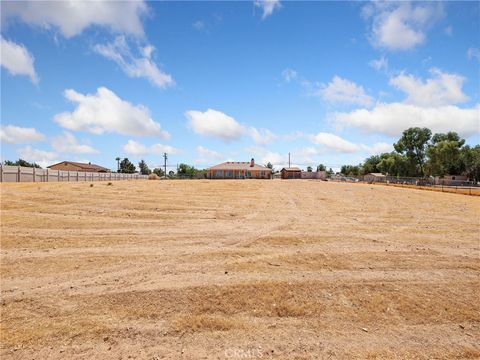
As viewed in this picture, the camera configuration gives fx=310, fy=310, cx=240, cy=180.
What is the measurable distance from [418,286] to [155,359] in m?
6.17

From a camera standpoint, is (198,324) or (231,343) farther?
(198,324)

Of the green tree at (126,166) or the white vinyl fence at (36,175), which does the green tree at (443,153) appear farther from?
the green tree at (126,166)

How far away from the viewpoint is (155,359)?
187 inches

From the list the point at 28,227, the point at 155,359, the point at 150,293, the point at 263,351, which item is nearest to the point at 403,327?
the point at 263,351

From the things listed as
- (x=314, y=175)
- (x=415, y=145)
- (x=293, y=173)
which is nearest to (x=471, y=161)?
(x=415, y=145)

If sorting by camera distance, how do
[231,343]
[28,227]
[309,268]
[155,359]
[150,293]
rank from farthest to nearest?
1. [28,227]
2. [309,268]
3. [150,293]
4. [231,343]
5. [155,359]

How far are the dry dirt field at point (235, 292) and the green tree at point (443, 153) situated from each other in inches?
2917

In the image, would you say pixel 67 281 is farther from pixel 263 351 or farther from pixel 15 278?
pixel 263 351

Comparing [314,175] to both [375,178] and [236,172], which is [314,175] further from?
[236,172]

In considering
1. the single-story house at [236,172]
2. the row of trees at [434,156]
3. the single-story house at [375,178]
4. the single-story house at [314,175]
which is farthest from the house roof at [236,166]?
the row of trees at [434,156]

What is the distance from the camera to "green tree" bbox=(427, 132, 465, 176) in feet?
248

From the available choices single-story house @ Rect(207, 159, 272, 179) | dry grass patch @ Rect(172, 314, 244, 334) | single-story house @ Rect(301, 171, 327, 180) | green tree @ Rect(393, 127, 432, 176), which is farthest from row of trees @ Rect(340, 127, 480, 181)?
dry grass patch @ Rect(172, 314, 244, 334)
